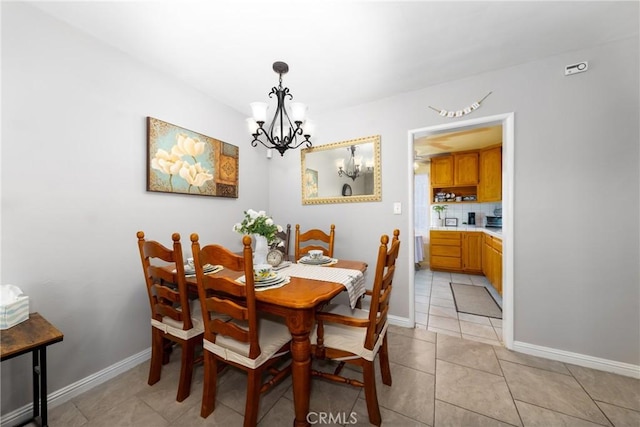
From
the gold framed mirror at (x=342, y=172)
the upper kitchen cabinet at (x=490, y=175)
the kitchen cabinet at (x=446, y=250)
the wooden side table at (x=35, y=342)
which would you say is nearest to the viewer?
the wooden side table at (x=35, y=342)

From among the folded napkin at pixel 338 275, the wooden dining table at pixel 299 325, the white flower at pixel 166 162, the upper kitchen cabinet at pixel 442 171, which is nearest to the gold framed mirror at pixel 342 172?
the folded napkin at pixel 338 275

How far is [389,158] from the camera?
2.50 m

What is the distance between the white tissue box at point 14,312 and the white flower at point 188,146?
53.3 inches

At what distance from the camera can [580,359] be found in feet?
5.91

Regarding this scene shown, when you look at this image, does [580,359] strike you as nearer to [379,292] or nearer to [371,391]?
[371,391]

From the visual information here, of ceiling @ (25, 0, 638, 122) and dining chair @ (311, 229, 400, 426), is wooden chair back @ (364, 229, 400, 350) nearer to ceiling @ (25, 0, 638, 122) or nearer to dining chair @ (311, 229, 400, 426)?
dining chair @ (311, 229, 400, 426)

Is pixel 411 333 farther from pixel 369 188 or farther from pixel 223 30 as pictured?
pixel 223 30

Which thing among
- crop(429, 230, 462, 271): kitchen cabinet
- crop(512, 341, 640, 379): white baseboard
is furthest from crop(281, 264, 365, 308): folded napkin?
crop(429, 230, 462, 271): kitchen cabinet

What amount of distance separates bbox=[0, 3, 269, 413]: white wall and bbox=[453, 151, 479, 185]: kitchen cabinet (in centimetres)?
456

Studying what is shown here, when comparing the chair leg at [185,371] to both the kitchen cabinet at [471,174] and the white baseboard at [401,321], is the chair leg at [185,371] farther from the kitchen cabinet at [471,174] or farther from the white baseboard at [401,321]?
the kitchen cabinet at [471,174]

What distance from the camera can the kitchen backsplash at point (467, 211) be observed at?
177 inches

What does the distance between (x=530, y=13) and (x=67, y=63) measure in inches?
117

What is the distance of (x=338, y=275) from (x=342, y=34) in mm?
1669

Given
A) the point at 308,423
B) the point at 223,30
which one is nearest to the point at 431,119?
the point at 223,30
